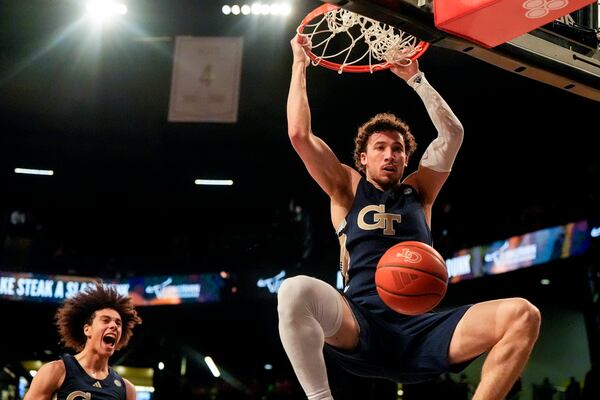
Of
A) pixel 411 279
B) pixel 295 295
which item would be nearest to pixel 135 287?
pixel 295 295

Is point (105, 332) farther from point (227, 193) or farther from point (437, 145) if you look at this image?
point (227, 193)

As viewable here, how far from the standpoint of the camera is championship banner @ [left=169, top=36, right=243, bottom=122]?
9258 mm

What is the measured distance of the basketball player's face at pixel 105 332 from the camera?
5.92 metres

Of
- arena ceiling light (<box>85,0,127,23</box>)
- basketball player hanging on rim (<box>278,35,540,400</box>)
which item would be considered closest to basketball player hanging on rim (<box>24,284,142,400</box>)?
basketball player hanging on rim (<box>278,35,540,400</box>)

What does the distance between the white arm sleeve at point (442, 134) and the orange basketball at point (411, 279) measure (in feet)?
2.30

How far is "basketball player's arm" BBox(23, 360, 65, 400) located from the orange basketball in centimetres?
311

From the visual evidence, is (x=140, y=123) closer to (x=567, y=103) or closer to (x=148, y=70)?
(x=148, y=70)

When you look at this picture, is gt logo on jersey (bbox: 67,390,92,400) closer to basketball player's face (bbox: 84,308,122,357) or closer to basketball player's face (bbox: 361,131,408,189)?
basketball player's face (bbox: 84,308,122,357)

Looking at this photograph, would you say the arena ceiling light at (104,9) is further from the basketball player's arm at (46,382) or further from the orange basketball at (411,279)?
the orange basketball at (411,279)

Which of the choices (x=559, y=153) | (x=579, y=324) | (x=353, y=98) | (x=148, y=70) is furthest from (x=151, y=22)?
(x=579, y=324)

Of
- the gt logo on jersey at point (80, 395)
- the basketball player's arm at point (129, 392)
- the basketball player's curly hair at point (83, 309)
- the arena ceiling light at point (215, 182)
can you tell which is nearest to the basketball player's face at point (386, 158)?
the gt logo on jersey at point (80, 395)

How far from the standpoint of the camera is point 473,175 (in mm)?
14422

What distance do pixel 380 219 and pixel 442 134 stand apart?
21.8 inches

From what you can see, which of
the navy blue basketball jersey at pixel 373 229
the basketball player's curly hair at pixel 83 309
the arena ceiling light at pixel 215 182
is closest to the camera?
the navy blue basketball jersey at pixel 373 229
